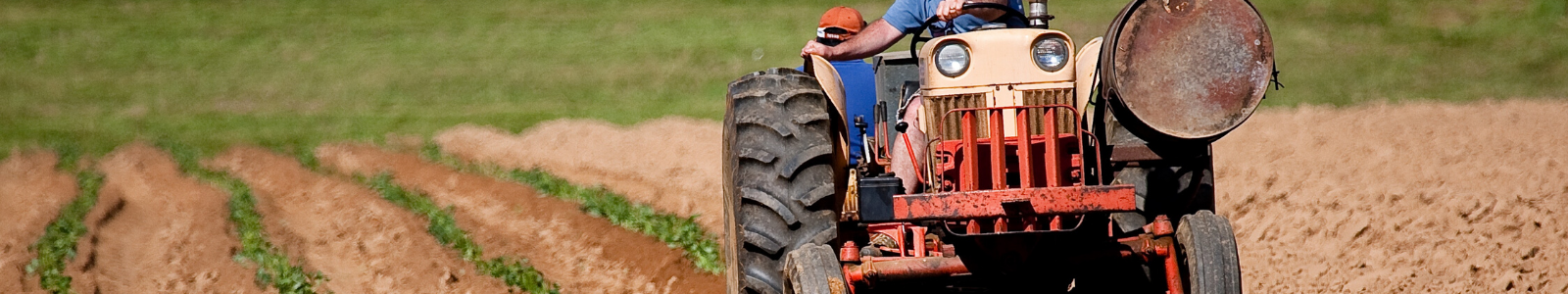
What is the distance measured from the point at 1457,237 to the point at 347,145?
11.2 m

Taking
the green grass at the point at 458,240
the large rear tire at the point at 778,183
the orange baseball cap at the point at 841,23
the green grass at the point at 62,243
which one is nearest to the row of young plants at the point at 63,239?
the green grass at the point at 62,243

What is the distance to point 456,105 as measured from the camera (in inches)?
720

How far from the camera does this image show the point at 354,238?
10102 mm

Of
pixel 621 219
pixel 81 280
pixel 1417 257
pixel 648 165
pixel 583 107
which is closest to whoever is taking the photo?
pixel 1417 257

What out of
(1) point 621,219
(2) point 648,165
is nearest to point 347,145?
(2) point 648,165

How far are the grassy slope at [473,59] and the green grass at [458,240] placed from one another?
4.70m

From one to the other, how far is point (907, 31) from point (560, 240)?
447 cm

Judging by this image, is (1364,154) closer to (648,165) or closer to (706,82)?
(648,165)

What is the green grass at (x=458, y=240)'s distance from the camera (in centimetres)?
875

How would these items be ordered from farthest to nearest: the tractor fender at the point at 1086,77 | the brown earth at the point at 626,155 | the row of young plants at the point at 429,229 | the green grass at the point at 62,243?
1. the brown earth at the point at 626,155
2. the green grass at the point at 62,243
3. the row of young plants at the point at 429,229
4. the tractor fender at the point at 1086,77

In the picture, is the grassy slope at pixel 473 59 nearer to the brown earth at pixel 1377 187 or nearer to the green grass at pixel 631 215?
the brown earth at pixel 1377 187

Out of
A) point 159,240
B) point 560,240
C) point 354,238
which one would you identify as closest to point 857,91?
point 560,240

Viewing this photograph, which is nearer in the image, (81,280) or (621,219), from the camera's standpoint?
(81,280)

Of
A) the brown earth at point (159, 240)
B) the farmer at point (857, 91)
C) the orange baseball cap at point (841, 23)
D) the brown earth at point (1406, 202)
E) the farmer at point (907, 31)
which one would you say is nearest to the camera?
the farmer at point (907, 31)
